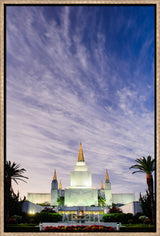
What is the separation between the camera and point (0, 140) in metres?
12.2

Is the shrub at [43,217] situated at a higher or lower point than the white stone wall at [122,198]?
higher

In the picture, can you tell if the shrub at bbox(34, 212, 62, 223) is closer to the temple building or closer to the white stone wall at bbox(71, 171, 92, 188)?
the temple building

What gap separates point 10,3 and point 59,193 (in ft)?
184

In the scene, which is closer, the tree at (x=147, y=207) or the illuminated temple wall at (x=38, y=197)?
the tree at (x=147, y=207)

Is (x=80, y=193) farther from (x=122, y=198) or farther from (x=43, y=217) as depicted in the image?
(x=43, y=217)

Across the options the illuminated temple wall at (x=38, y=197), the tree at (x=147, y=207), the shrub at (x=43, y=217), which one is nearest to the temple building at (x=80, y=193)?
the illuminated temple wall at (x=38, y=197)

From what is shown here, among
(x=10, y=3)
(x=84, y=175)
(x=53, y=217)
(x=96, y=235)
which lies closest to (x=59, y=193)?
(x=84, y=175)

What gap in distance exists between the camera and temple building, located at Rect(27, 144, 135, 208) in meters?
51.7

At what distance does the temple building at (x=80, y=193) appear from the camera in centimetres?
5166

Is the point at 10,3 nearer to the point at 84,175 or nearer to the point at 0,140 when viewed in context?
the point at 0,140

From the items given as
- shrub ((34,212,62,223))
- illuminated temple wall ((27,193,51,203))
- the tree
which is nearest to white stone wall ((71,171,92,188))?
illuminated temple wall ((27,193,51,203))

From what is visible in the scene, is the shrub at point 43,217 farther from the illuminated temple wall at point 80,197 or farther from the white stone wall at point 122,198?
the white stone wall at point 122,198

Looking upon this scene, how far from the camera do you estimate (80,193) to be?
52.0 metres

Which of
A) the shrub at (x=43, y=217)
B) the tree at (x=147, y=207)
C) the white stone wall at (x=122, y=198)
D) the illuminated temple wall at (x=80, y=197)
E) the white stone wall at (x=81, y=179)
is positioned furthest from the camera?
the white stone wall at (x=122, y=198)
